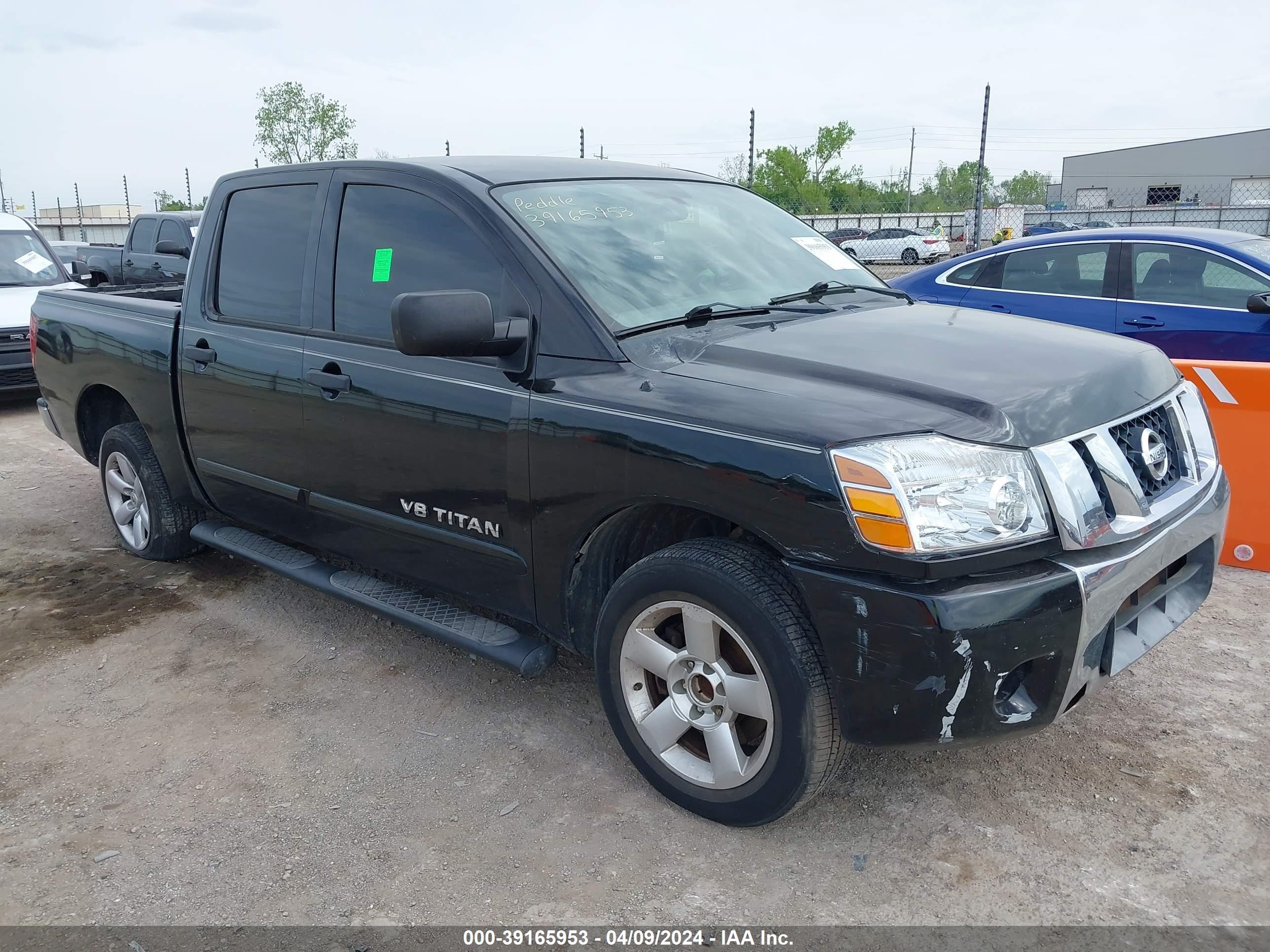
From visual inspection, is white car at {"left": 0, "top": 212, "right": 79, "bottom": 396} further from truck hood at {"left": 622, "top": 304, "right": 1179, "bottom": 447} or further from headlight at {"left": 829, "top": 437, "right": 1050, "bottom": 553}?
headlight at {"left": 829, "top": 437, "right": 1050, "bottom": 553}

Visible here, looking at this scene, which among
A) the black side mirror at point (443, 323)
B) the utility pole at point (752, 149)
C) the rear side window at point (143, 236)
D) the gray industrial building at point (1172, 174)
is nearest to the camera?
the black side mirror at point (443, 323)

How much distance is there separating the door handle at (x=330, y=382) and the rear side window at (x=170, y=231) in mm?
11919

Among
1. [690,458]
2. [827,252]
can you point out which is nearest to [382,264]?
[690,458]

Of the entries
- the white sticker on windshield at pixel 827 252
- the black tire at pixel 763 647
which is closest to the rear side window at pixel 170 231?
the white sticker on windshield at pixel 827 252

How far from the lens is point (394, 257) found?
3.47 m

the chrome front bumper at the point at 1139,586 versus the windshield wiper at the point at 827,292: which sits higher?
the windshield wiper at the point at 827,292

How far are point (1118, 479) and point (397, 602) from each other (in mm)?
2372

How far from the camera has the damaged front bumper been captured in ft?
7.51

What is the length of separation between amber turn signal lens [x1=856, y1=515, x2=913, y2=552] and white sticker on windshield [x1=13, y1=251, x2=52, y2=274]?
35.2ft

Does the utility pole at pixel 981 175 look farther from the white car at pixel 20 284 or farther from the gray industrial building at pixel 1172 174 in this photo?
the gray industrial building at pixel 1172 174

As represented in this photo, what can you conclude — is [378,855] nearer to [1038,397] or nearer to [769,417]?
[769,417]

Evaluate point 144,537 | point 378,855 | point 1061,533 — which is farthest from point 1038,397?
point 144,537

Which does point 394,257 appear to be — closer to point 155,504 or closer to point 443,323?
point 443,323

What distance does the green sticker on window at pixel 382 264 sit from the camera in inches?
137
